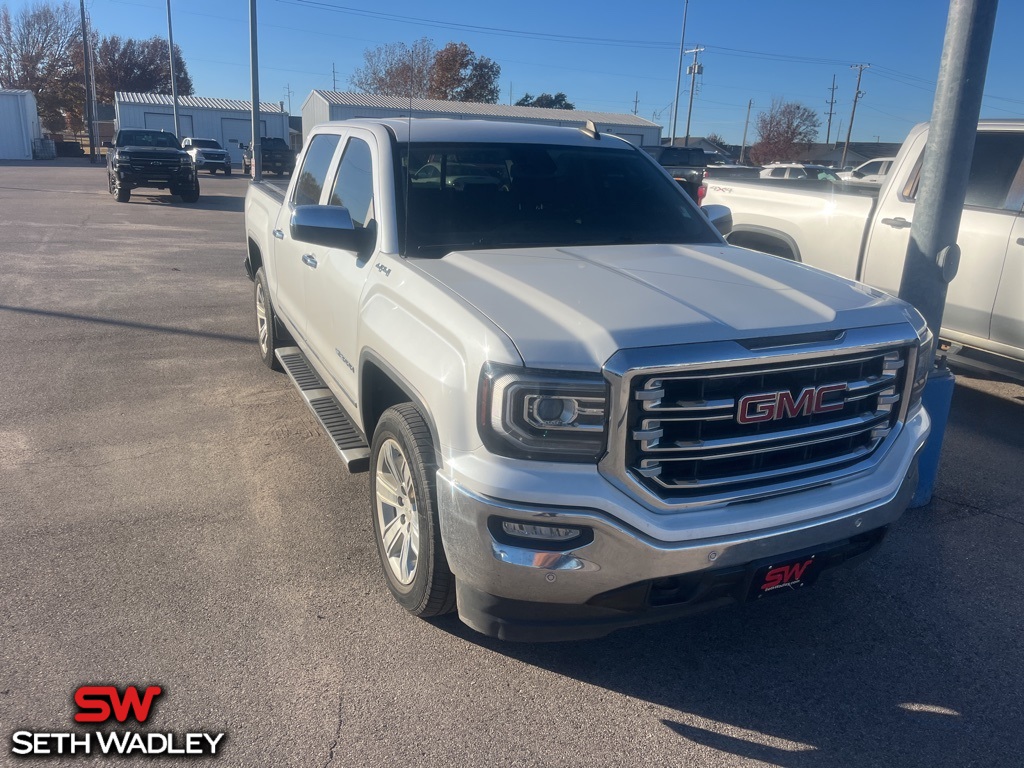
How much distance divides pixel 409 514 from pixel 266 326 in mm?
3764

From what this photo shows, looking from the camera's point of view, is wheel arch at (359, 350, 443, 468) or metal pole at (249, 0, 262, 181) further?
metal pole at (249, 0, 262, 181)

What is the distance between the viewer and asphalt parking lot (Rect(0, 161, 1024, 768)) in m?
2.84

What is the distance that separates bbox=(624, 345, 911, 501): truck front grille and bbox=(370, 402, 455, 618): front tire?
0.76 metres

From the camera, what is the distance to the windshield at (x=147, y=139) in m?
22.5

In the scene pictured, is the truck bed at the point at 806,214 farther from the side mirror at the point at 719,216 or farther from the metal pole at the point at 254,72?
the metal pole at the point at 254,72

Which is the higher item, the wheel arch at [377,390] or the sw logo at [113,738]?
the wheel arch at [377,390]

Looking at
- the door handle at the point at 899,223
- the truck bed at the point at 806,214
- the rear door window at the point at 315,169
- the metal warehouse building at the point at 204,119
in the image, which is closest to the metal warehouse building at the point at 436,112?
the metal warehouse building at the point at 204,119

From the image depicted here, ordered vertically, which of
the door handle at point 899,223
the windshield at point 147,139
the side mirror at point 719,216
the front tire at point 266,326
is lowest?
the front tire at point 266,326

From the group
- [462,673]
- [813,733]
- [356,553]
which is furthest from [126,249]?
[813,733]

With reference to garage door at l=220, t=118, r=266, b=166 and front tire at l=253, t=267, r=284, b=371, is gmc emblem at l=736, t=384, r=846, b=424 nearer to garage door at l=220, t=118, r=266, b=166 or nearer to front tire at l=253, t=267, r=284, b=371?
front tire at l=253, t=267, r=284, b=371

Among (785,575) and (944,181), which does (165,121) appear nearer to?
(944,181)

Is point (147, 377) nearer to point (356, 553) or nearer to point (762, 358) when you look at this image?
point (356, 553)

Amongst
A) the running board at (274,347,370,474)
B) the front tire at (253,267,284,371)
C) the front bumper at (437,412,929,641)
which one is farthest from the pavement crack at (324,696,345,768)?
the front tire at (253,267,284,371)

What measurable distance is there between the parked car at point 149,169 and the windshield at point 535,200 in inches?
750
